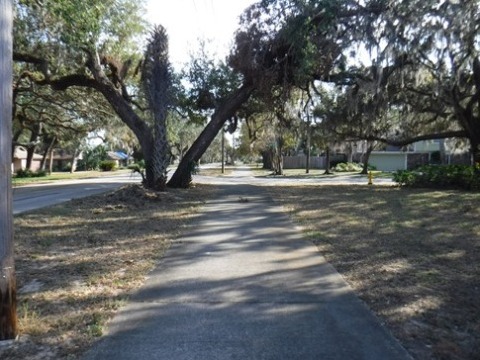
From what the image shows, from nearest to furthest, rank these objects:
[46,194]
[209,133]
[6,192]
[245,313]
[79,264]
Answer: [6,192] → [245,313] → [79,264] → [46,194] → [209,133]

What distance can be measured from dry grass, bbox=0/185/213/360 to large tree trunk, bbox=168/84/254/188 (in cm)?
798

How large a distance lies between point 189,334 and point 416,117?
26.2m

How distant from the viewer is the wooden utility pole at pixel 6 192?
4.29m

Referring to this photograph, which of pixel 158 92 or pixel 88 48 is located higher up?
pixel 88 48

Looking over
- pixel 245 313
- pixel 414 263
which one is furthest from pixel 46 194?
pixel 245 313

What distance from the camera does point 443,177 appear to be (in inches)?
926

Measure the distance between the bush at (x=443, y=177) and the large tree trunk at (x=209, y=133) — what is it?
31.5 feet

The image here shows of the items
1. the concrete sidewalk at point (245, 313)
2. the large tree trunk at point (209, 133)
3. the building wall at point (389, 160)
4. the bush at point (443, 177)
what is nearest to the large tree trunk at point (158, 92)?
the large tree trunk at point (209, 133)

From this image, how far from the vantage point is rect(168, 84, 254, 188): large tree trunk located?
71.8 ft

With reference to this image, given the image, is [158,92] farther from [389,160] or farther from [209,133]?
[389,160]

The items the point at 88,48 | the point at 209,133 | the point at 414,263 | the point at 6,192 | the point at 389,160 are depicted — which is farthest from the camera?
the point at 389,160

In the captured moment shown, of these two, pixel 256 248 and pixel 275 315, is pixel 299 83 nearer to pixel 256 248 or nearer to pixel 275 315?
pixel 256 248

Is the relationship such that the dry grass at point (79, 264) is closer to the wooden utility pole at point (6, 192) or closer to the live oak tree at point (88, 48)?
the wooden utility pole at point (6, 192)

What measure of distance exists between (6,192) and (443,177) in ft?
74.5
